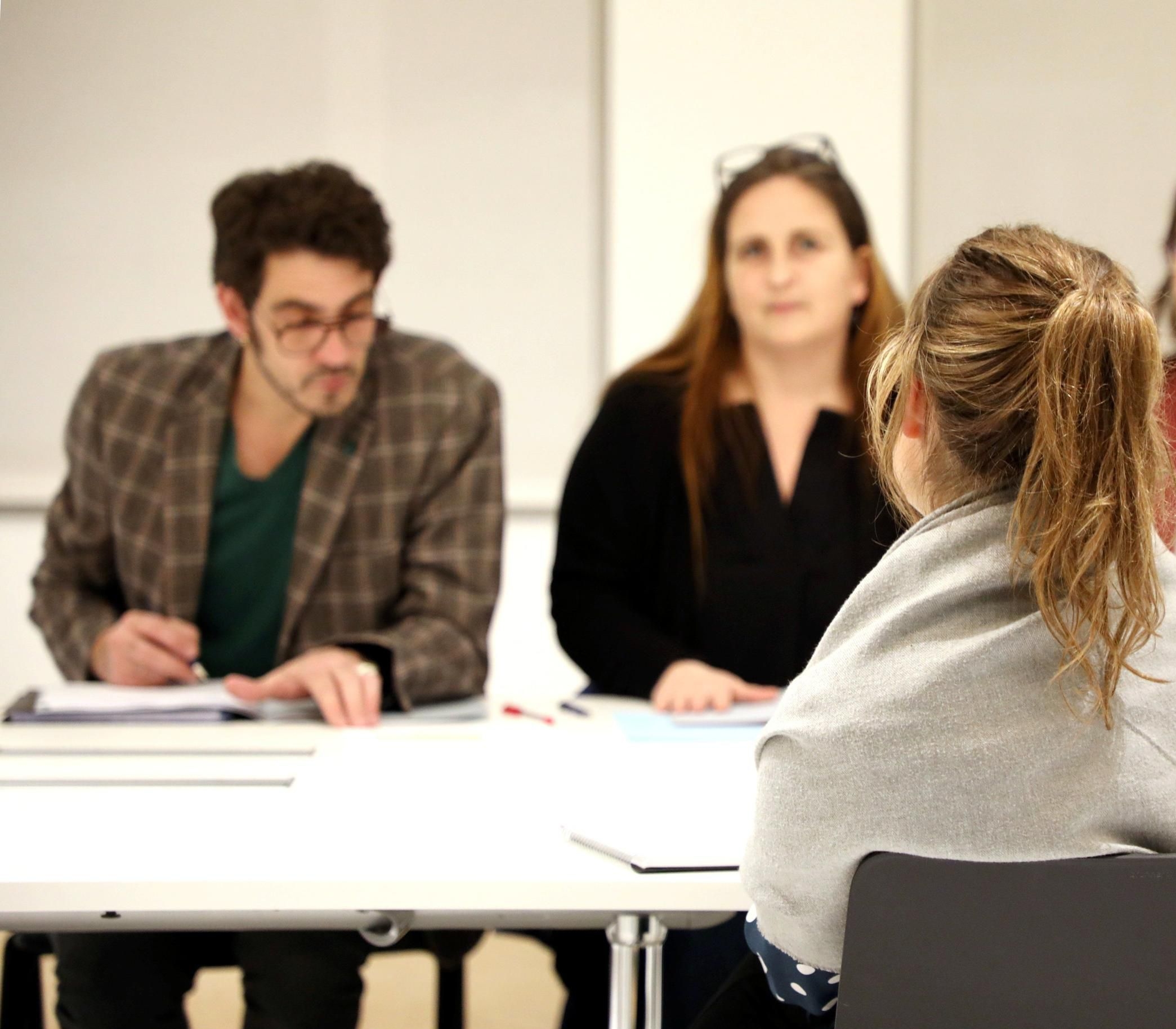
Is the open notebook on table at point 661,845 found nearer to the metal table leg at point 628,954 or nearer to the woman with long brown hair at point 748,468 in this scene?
the metal table leg at point 628,954

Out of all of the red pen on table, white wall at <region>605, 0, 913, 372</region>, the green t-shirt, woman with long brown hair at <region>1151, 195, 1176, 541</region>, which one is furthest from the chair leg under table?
white wall at <region>605, 0, 913, 372</region>

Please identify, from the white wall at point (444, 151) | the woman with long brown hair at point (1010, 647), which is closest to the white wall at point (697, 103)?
the white wall at point (444, 151)

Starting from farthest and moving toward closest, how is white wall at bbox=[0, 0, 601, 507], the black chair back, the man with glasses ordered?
white wall at bbox=[0, 0, 601, 507]
the man with glasses
the black chair back

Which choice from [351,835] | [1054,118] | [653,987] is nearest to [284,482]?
[351,835]

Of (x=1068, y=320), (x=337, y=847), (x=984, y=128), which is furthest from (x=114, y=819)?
(x=984, y=128)

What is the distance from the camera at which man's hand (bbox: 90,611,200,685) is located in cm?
187

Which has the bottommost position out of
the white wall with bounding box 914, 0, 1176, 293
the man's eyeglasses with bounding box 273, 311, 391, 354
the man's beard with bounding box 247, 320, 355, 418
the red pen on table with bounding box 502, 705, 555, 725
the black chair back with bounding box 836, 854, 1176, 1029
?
the red pen on table with bounding box 502, 705, 555, 725

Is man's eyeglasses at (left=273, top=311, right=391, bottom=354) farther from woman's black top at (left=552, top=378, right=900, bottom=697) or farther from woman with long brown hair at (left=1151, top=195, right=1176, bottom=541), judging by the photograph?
woman with long brown hair at (left=1151, top=195, right=1176, bottom=541)

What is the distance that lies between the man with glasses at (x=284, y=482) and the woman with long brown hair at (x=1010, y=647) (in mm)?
1012

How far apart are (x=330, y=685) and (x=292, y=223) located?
680mm

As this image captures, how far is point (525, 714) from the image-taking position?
188cm

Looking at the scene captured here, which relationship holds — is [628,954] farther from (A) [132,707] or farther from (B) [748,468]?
(B) [748,468]

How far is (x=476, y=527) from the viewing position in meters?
2.07

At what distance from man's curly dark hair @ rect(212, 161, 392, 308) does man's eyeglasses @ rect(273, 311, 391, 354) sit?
69 mm
